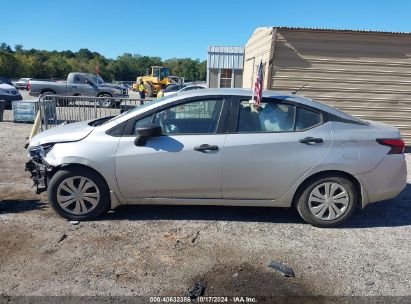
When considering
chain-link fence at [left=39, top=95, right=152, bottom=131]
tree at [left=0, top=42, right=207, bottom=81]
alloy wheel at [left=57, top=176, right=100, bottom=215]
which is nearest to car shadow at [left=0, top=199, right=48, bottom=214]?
alloy wheel at [left=57, top=176, right=100, bottom=215]

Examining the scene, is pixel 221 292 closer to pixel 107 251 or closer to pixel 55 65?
pixel 107 251

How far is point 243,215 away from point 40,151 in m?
2.68

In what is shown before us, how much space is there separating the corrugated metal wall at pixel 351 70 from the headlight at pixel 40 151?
6257 millimetres

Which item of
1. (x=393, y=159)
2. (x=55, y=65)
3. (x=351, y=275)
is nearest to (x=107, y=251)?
(x=351, y=275)

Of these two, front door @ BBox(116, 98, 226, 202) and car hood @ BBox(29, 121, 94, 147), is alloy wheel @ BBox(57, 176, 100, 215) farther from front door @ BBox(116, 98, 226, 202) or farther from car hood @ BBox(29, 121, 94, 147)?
car hood @ BBox(29, 121, 94, 147)

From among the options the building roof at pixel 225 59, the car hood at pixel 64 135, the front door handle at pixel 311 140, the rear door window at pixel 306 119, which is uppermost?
the building roof at pixel 225 59

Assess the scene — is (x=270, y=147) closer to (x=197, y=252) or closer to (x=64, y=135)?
(x=197, y=252)

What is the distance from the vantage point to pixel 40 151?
14.3 ft

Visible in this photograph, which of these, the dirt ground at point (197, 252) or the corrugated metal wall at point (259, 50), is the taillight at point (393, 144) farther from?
the corrugated metal wall at point (259, 50)

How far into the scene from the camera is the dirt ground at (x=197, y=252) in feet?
10.3

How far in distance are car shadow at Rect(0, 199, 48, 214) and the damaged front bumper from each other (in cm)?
40

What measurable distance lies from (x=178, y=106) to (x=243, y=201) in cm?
139

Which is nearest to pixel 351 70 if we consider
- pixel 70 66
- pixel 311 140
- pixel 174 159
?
pixel 311 140

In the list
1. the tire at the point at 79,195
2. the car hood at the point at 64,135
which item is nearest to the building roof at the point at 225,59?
the car hood at the point at 64,135
